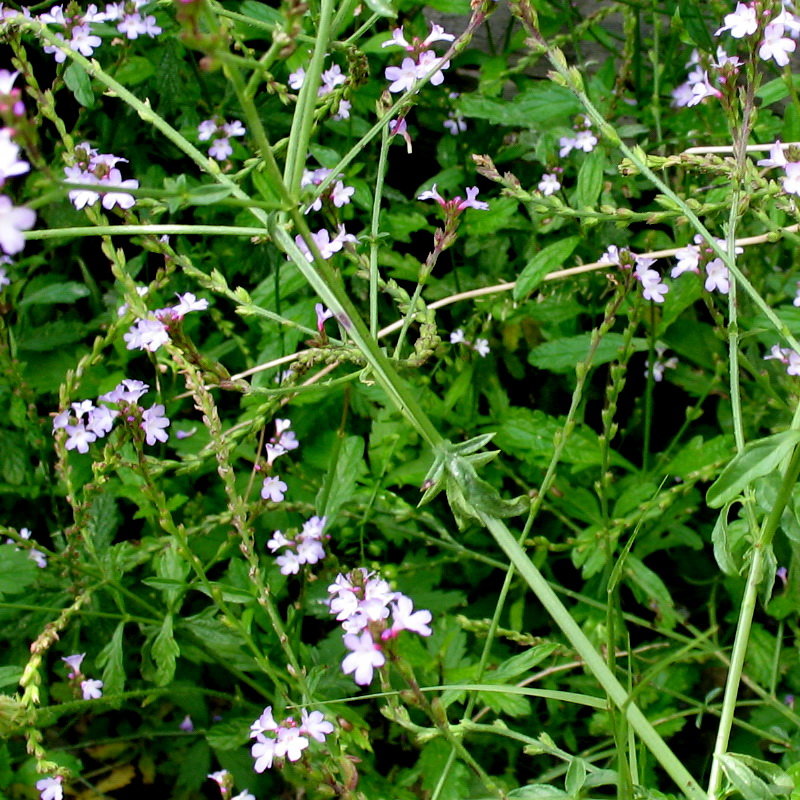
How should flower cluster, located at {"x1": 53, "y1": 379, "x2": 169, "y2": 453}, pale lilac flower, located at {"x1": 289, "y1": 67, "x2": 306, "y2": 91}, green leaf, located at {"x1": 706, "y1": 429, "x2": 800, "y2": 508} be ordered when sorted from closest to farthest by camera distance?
green leaf, located at {"x1": 706, "y1": 429, "x2": 800, "y2": 508}, flower cluster, located at {"x1": 53, "y1": 379, "x2": 169, "y2": 453}, pale lilac flower, located at {"x1": 289, "y1": 67, "x2": 306, "y2": 91}

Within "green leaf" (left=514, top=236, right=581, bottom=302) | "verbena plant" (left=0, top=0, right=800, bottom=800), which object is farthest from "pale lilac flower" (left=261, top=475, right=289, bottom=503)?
"green leaf" (left=514, top=236, right=581, bottom=302)

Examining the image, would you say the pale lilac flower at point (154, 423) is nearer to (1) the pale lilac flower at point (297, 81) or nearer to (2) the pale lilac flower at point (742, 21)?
(1) the pale lilac flower at point (297, 81)

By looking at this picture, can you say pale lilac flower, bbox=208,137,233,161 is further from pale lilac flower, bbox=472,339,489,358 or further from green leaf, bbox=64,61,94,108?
pale lilac flower, bbox=472,339,489,358

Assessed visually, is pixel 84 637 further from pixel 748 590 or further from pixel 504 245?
pixel 748 590

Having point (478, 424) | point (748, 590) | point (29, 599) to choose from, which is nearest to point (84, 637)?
point (29, 599)

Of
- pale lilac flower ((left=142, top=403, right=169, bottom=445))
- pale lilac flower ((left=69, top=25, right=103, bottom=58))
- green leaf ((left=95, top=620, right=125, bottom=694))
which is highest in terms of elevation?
pale lilac flower ((left=69, top=25, right=103, bottom=58))

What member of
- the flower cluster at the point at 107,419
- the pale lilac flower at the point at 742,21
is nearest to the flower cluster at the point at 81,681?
the flower cluster at the point at 107,419

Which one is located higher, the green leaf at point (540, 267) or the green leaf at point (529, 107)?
the green leaf at point (529, 107)
